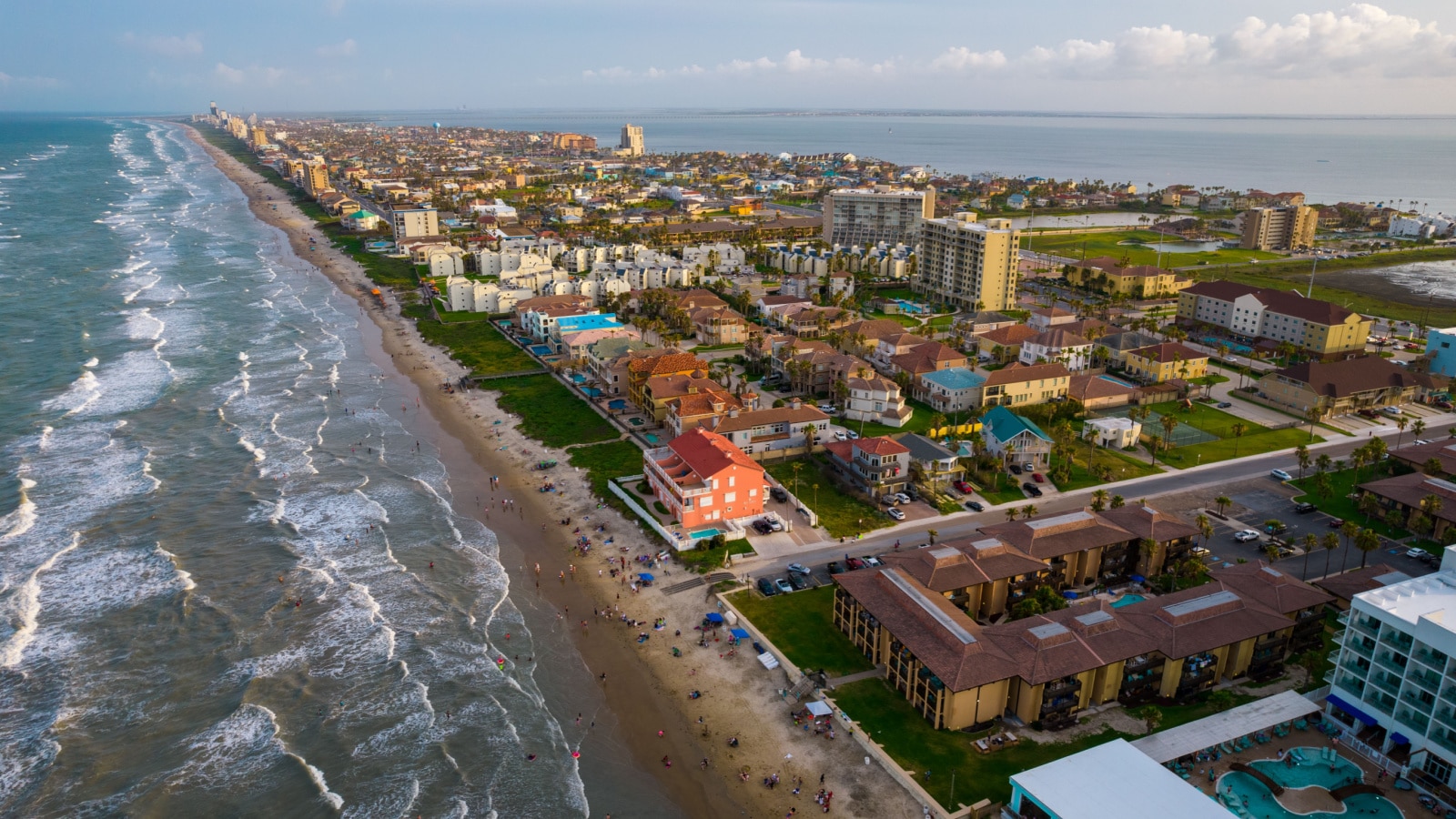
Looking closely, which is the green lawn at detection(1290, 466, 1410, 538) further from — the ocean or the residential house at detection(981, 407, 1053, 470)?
the ocean

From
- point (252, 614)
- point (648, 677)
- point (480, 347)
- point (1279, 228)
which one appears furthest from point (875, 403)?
point (1279, 228)

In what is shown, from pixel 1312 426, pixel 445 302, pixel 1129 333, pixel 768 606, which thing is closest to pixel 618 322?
pixel 445 302

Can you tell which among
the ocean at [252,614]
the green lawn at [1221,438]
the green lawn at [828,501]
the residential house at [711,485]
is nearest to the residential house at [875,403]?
the green lawn at [828,501]

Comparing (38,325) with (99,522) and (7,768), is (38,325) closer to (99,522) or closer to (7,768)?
(99,522)

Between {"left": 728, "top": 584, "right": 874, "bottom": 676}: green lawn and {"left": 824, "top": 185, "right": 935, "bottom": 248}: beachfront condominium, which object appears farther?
{"left": 824, "top": 185, "right": 935, "bottom": 248}: beachfront condominium

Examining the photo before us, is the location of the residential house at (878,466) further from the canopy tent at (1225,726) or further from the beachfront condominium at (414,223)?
the beachfront condominium at (414,223)

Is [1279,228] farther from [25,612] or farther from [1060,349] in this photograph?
[25,612]

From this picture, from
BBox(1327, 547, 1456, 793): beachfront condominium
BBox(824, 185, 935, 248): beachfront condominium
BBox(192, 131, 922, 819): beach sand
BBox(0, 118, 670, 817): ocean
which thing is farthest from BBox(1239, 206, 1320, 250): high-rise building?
BBox(0, 118, 670, 817): ocean

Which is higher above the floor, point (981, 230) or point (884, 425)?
point (981, 230)
